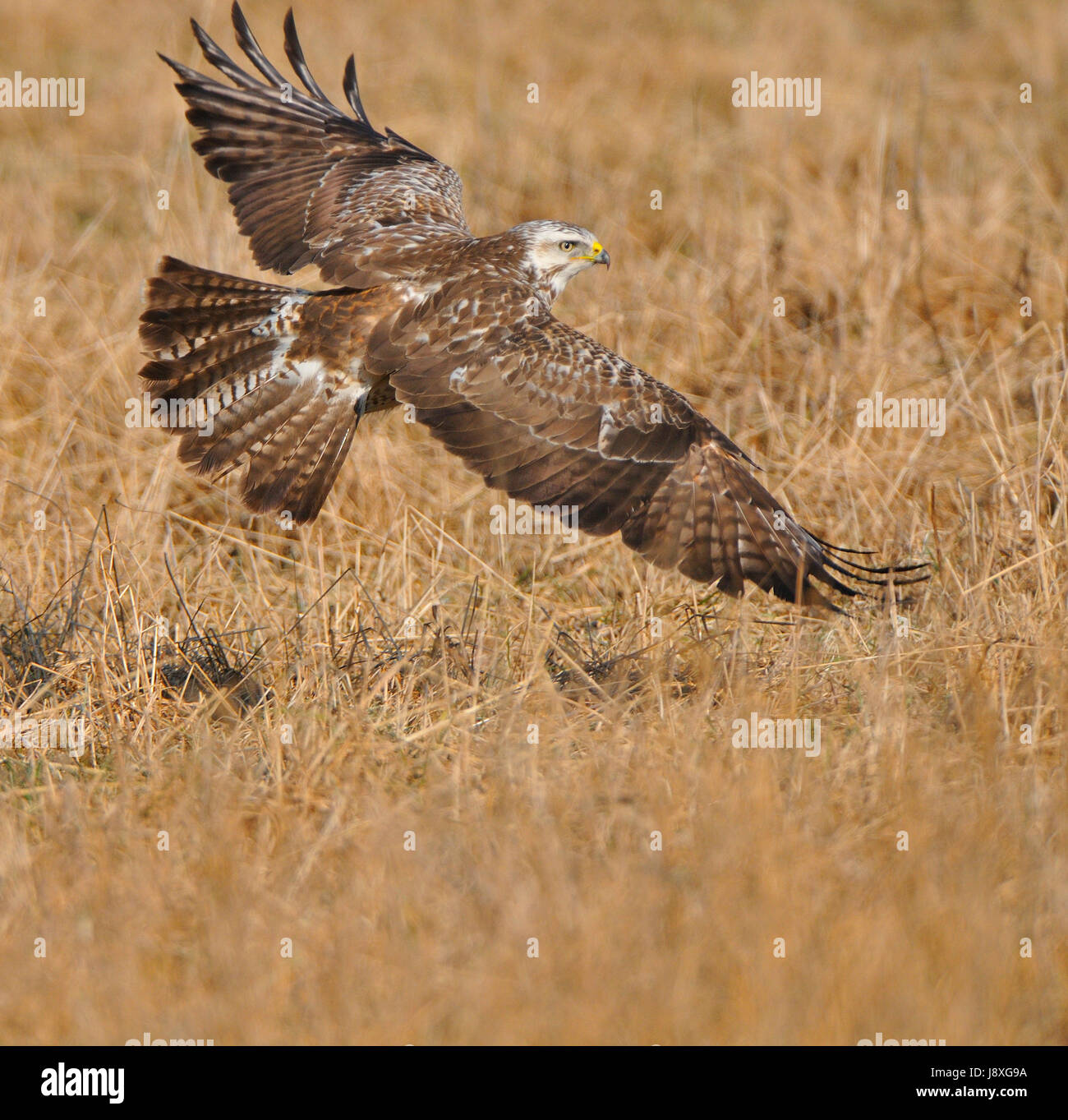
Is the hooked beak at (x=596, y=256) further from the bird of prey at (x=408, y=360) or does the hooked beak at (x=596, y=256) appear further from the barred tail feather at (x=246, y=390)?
the barred tail feather at (x=246, y=390)

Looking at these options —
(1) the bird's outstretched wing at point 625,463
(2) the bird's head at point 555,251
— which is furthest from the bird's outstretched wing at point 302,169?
(1) the bird's outstretched wing at point 625,463

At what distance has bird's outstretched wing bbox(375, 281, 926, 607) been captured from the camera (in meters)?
4.77

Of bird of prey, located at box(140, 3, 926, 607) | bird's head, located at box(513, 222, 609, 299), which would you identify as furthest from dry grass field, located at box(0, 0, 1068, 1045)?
bird's head, located at box(513, 222, 609, 299)

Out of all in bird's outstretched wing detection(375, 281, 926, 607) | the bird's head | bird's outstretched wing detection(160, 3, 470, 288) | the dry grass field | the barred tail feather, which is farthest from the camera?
bird's outstretched wing detection(160, 3, 470, 288)

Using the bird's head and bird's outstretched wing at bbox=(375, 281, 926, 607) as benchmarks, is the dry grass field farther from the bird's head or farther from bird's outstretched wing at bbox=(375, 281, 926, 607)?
the bird's head

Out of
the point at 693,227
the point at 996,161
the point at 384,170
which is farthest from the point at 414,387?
the point at 996,161

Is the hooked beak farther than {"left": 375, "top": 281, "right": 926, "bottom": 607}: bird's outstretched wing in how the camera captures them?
Yes

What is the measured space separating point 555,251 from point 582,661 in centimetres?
161

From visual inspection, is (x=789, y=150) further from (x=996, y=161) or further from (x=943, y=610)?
(x=943, y=610)

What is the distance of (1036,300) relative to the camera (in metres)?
7.74

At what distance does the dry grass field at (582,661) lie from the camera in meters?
3.37

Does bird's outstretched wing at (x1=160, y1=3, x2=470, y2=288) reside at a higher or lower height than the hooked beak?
higher

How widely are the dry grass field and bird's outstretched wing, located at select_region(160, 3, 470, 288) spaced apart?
49.6 inches

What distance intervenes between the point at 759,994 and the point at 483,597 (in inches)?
124
